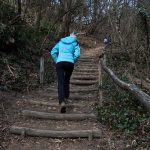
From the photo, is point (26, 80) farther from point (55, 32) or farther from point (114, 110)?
point (55, 32)

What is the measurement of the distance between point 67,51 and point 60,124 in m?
1.94

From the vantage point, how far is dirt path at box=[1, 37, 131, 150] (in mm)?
6801

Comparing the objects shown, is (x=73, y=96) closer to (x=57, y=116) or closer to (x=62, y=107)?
(x=62, y=107)

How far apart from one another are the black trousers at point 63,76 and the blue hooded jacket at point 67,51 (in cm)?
12

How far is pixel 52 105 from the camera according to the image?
9.30 metres

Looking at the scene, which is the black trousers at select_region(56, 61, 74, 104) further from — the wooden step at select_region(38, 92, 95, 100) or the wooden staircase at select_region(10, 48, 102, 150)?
the wooden step at select_region(38, 92, 95, 100)

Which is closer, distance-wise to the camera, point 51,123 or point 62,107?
point 51,123

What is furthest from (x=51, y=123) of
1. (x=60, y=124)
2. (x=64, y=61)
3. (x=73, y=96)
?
(x=73, y=96)

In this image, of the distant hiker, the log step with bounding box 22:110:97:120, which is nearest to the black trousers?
the distant hiker

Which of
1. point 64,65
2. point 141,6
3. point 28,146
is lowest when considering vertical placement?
point 28,146

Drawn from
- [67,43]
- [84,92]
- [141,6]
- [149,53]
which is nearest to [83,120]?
[67,43]

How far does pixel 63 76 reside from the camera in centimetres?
871

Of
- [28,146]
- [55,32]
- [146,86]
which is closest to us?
[28,146]

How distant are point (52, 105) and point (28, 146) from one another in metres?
2.64
